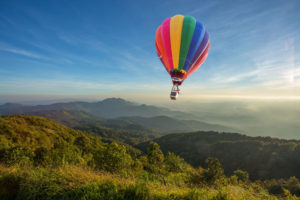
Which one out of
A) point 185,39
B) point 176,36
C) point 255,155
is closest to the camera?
point 185,39

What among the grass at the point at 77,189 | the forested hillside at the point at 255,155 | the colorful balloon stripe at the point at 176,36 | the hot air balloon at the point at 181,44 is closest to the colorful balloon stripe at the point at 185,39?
the hot air balloon at the point at 181,44

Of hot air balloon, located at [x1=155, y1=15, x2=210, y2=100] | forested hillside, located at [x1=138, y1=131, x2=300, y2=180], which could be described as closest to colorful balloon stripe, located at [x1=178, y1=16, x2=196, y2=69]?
hot air balloon, located at [x1=155, y1=15, x2=210, y2=100]

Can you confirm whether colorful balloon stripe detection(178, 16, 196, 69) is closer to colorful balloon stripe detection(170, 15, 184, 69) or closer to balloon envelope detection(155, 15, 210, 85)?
balloon envelope detection(155, 15, 210, 85)

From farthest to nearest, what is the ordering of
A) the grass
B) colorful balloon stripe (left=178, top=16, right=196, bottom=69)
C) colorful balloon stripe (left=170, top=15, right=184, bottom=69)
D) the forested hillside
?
the forested hillside
colorful balloon stripe (left=170, top=15, right=184, bottom=69)
colorful balloon stripe (left=178, top=16, right=196, bottom=69)
the grass

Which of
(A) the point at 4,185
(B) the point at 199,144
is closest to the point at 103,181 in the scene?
(A) the point at 4,185

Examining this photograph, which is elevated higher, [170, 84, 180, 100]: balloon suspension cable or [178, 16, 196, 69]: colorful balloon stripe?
[178, 16, 196, 69]: colorful balloon stripe

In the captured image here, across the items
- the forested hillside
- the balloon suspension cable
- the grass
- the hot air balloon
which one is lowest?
the forested hillside

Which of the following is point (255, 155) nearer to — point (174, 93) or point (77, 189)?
point (174, 93)

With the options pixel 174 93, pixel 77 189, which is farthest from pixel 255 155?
pixel 77 189
